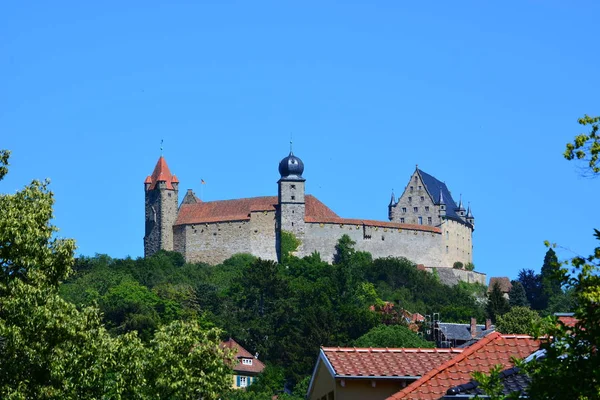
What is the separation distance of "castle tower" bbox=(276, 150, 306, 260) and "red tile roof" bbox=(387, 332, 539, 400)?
8486cm

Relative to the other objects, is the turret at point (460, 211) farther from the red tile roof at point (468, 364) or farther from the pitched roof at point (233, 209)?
the red tile roof at point (468, 364)

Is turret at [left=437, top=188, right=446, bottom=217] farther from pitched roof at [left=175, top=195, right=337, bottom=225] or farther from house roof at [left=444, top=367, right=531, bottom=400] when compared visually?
house roof at [left=444, top=367, right=531, bottom=400]

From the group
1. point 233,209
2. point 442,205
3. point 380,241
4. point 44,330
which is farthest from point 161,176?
point 44,330

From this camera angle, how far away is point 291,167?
104 m

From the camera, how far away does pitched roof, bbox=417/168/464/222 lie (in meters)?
112

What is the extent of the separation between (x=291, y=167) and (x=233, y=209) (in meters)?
→ 5.58

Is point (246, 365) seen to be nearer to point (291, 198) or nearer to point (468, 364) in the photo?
point (291, 198)

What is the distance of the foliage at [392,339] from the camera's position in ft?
225

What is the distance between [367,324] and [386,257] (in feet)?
63.1

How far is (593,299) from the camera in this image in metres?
12.4

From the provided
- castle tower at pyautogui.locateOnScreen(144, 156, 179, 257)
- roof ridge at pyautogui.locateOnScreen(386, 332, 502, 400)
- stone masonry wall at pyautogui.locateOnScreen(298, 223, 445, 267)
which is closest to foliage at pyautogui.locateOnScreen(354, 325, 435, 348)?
stone masonry wall at pyautogui.locateOnScreen(298, 223, 445, 267)

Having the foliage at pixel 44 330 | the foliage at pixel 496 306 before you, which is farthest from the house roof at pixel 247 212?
the foliage at pixel 44 330

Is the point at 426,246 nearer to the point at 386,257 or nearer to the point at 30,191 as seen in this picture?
the point at 386,257

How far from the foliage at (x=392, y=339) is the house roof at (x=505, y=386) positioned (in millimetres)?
52920
